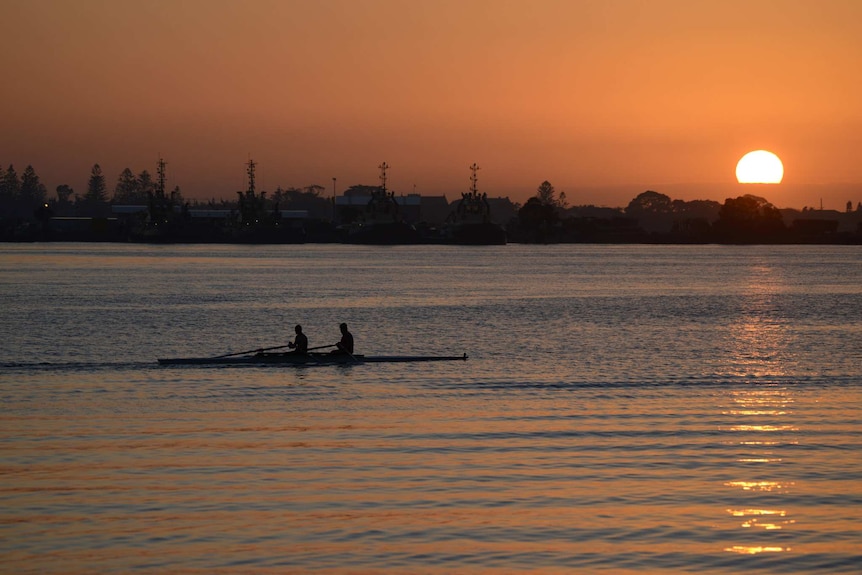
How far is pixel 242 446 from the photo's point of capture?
90.7 ft

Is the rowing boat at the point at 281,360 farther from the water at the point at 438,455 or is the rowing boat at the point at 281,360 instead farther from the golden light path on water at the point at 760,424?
the golden light path on water at the point at 760,424

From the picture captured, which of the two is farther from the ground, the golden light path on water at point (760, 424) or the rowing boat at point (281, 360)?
the rowing boat at point (281, 360)

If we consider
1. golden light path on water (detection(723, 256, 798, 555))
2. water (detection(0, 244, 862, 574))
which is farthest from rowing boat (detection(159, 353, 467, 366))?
golden light path on water (detection(723, 256, 798, 555))

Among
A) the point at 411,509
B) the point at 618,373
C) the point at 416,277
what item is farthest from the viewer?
the point at 416,277

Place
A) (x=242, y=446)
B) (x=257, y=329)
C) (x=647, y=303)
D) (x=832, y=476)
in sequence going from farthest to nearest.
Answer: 1. (x=647, y=303)
2. (x=257, y=329)
3. (x=242, y=446)
4. (x=832, y=476)

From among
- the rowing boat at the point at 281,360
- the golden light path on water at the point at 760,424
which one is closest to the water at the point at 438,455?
the golden light path on water at the point at 760,424

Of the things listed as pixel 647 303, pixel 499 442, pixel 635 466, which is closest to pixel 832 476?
pixel 635 466

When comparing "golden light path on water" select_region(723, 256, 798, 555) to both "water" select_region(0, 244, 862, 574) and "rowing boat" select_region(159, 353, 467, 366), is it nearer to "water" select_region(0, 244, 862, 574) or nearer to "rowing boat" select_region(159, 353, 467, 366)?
"water" select_region(0, 244, 862, 574)

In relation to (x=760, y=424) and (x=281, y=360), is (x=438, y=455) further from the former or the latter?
(x=281, y=360)

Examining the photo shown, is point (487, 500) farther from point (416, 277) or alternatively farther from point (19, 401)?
point (416, 277)

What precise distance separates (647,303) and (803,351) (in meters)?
41.9

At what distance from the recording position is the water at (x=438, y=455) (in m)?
18.6

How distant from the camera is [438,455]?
26.5m

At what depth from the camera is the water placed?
18.6m
